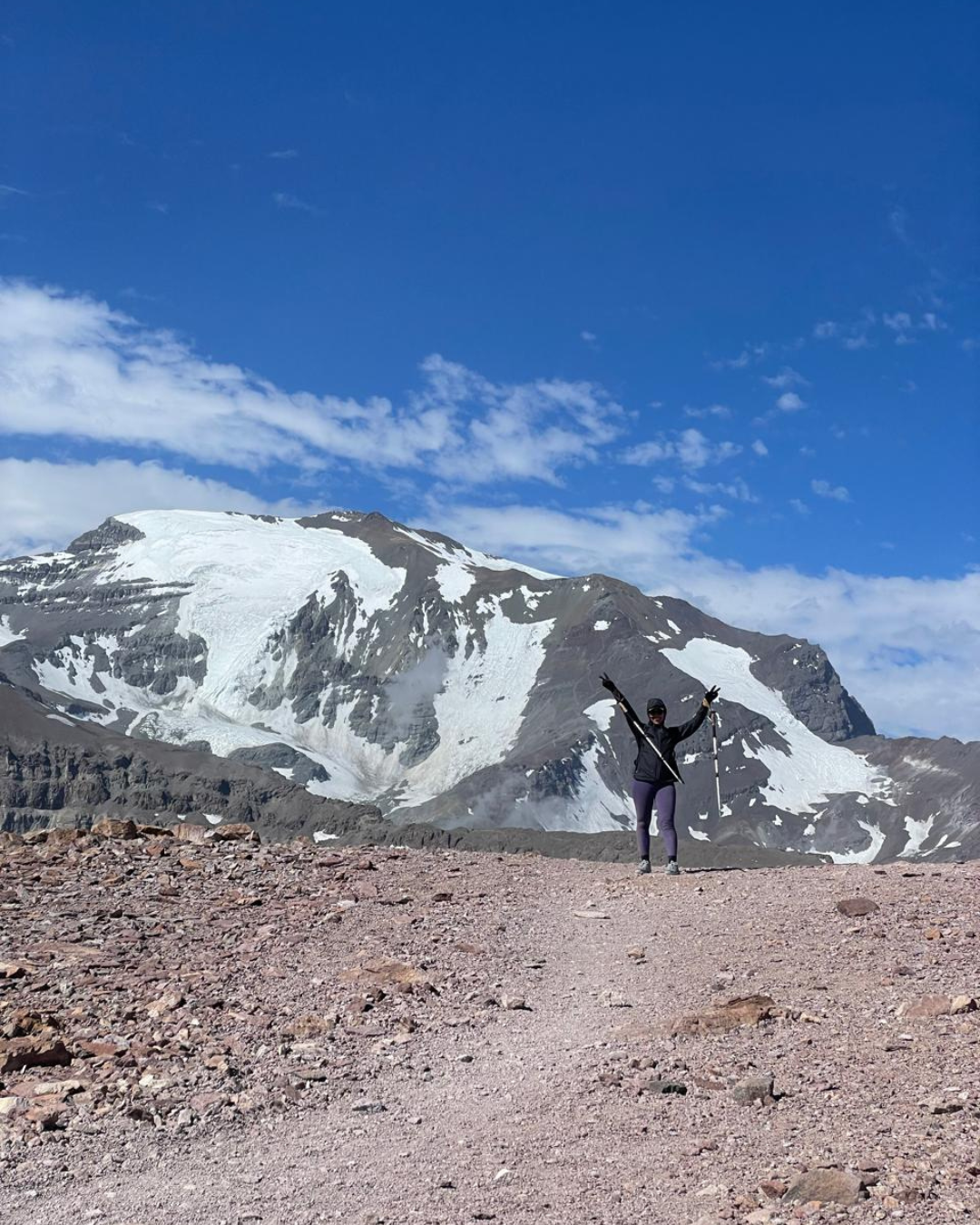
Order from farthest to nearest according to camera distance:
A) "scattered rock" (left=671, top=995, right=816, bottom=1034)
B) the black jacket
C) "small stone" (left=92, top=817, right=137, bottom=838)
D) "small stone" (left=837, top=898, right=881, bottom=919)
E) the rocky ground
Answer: "small stone" (left=92, top=817, right=137, bottom=838) → the black jacket → "small stone" (left=837, top=898, right=881, bottom=919) → "scattered rock" (left=671, top=995, right=816, bottom=1034) → the rocky ground

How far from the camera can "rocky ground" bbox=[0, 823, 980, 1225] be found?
8164 millimetres

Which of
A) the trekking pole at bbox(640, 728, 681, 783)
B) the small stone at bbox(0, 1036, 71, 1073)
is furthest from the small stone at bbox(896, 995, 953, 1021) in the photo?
the trekking pole at bbox(640, 728, 681, 783)

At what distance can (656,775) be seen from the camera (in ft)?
65.5

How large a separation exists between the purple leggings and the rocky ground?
174cm

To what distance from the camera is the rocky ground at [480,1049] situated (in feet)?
26.8

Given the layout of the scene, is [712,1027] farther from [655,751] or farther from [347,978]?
[655,751]

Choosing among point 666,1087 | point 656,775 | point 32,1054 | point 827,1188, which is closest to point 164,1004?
point 32,1054

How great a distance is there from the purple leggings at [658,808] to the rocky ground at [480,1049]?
174 centimetres

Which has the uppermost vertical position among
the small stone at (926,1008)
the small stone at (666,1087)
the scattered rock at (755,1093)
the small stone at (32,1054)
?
the small stone at (926,1008)

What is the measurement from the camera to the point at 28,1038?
11266 millimetres

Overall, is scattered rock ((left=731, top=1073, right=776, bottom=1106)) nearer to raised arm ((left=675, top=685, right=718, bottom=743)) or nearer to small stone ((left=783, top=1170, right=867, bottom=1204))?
small stone ((left=783, top=1170, right=867, bottom=1204))

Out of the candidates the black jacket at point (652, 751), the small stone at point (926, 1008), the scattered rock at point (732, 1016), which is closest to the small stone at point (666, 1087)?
the scattered rock at point (732, 1016)

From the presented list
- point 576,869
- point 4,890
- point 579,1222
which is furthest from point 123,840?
point 579,1222

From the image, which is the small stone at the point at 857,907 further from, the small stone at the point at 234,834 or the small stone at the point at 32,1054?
the small stone at the point at 234,834
